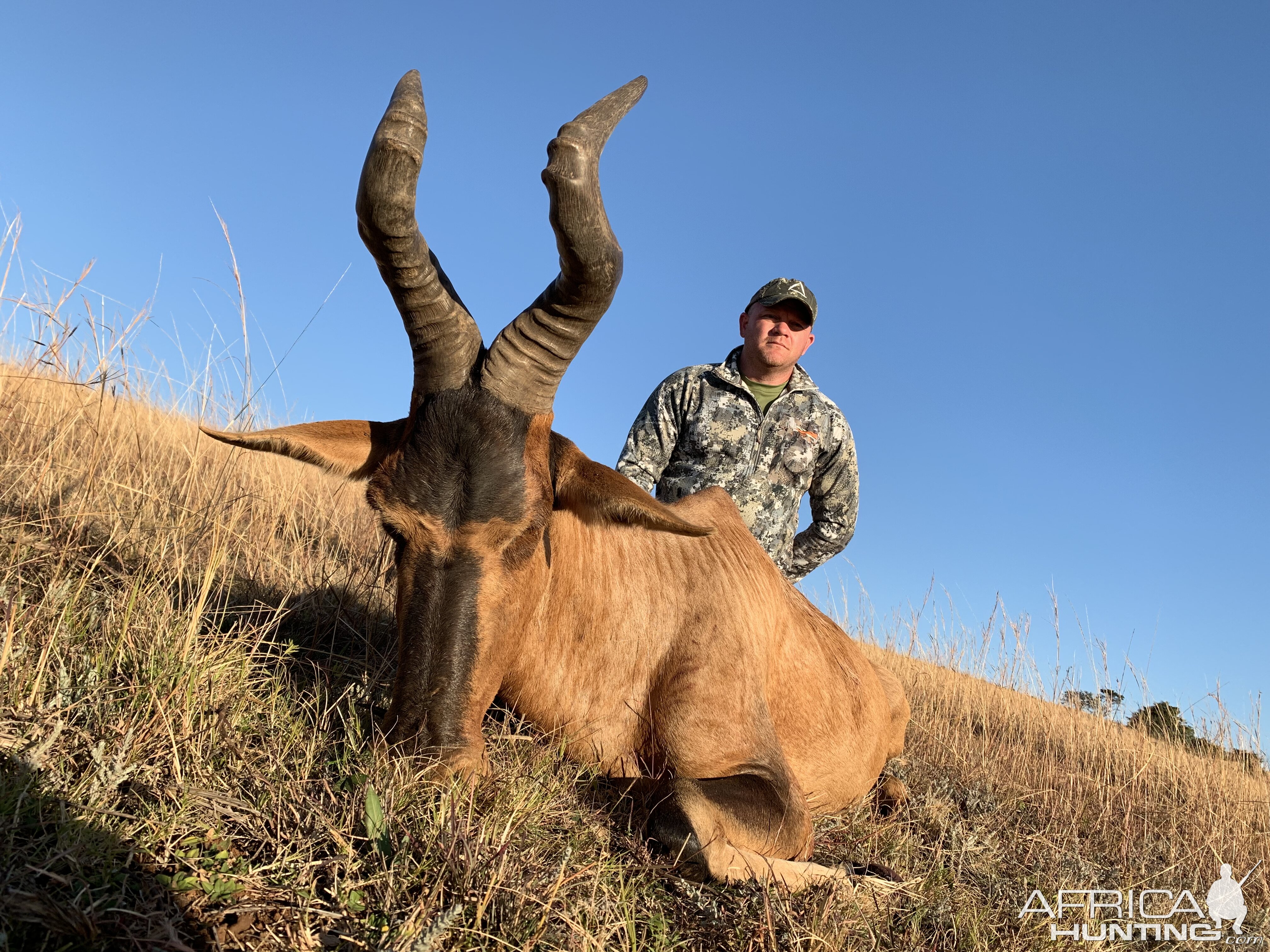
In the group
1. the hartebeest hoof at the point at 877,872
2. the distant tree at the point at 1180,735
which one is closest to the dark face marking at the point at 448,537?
the hartebeest hoof at the point at 877,872

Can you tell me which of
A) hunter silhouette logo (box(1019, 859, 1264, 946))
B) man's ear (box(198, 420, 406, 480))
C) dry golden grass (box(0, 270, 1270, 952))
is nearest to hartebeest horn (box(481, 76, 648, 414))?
man's ear (box(198, 420, 406, 480))

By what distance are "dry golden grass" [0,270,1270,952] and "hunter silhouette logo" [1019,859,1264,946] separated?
4.6 inches

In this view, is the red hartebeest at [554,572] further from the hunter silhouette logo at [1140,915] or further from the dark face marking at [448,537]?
the hunter silhouette logo at [1140,915]

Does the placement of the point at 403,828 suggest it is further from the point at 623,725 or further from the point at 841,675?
the point at 841,675

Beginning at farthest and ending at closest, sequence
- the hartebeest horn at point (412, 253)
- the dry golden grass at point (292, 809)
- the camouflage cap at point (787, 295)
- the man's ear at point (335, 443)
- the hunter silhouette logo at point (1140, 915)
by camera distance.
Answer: the camouflage cap at point (787, 295) → the hunter silhouette logo at point (1140, 915) → the man's ear at point (335, 443) → the hartebeest horn at point (412, 253) → the dry golden grass at point (292, 809)

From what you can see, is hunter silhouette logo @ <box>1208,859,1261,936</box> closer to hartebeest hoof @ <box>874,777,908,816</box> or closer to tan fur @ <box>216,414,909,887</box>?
hartebeest hoof @ <box>874,777,908,816</box>

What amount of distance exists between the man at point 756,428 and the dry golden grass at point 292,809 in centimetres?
266

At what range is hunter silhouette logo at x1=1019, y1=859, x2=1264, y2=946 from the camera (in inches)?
162

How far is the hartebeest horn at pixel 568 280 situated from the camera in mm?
3900

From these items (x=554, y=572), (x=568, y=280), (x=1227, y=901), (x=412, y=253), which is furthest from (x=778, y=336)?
(x=1227, y=901)

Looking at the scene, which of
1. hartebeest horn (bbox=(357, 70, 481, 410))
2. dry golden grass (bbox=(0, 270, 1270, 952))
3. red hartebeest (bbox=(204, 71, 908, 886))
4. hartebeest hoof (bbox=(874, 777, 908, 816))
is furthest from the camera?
hartebeest hoof (bbox=(874, 777, 908, 816))

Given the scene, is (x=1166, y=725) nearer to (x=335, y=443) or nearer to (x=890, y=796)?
(x=890, y=796)

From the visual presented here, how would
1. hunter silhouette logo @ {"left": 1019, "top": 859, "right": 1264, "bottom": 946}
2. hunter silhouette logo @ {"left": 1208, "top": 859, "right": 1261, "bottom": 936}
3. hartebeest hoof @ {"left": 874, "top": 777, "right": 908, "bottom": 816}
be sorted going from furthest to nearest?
1. hartebeest hoof @ {"left": 874, "top": 777, "right": 908, "bottom": 816}
2. hunter silhouette logo @ {"left": 1208, "top": 859, "right": 1261, "bottom": 936}
3. hunter silhouette logo @ {"left": 1019, "top": 859, "right": 1264, "bottom": 946}

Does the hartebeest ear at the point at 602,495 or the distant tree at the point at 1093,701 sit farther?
the distant tree at the point at 1093,701
